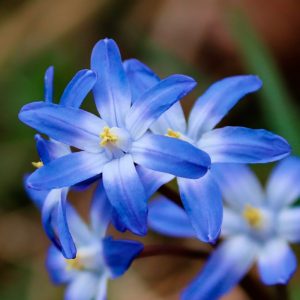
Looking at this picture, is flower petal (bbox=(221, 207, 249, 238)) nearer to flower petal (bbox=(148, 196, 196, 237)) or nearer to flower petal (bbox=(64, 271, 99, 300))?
flower petal (bbox=(148, 196, 196, 237))

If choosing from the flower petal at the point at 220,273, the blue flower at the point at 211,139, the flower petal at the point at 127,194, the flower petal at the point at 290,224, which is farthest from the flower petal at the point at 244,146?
the flower petal at the point at 290,224

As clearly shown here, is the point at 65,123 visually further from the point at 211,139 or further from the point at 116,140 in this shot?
the point at 211,139

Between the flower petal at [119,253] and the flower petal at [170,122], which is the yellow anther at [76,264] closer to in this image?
the flower petal at [119,253]

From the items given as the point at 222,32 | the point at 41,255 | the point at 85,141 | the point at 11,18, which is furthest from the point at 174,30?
the point at 85,141

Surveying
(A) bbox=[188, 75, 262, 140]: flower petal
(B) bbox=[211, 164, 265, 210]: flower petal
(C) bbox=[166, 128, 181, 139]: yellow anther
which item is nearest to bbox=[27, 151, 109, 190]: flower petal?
(C) bbox=[166, 128, 181, 139]: yellow anther

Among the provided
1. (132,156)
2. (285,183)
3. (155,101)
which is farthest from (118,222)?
(285,183)

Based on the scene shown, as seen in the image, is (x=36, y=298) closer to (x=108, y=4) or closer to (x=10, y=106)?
(x=10, y=106)
